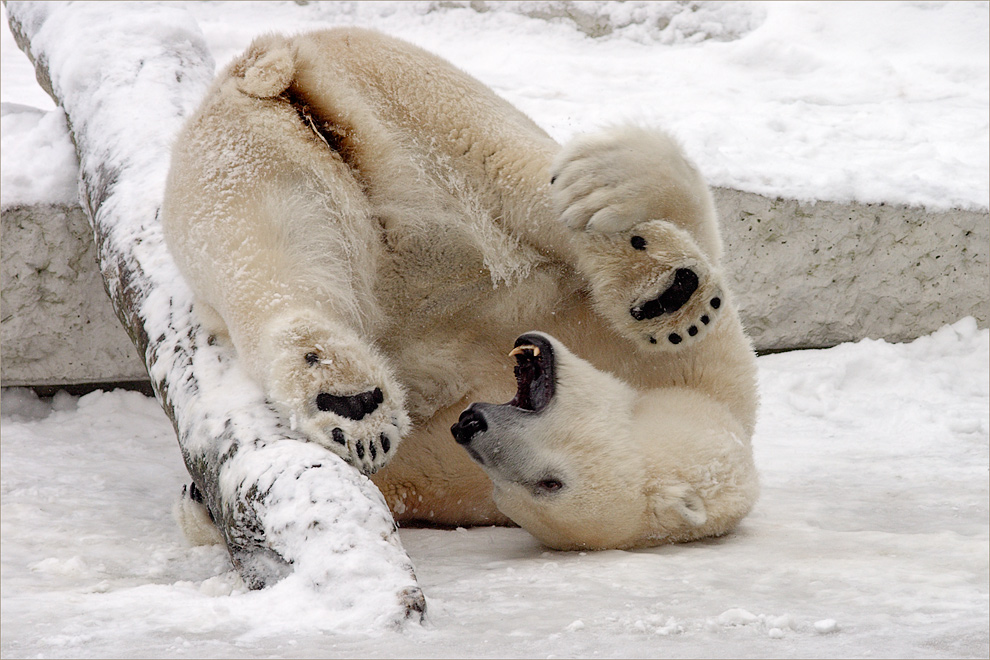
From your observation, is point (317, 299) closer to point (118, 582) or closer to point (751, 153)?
point (118, 582)

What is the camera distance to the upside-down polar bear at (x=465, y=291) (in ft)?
7.14

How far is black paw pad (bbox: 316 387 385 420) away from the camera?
2.06 meters

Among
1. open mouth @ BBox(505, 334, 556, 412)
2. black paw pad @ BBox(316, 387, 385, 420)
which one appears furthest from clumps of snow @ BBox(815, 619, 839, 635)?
black paw pad @ BBox(316, 387, 385, 420)

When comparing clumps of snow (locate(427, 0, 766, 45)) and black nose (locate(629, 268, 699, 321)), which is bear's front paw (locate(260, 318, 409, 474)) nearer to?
black nose (locate(629, 268, 699, 321))

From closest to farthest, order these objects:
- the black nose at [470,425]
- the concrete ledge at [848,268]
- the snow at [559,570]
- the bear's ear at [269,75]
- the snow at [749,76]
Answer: the snow at [559,570] < the black nose at [470,425] < the bear's ear at [269,75] < the concrete ledge at [848,268] < the snow at [749,76]

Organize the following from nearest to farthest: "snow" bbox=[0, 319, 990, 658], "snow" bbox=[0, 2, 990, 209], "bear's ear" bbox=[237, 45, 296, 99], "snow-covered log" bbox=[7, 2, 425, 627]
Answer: "snow" bbox=[0, 319, 990, 658] → "snow-covered log" bbox=[7, 2, 425, 627] → "bear's ear" bbox=[237, 45, 296, 99] → "snow" bbox=[0, 2, 990, 209]

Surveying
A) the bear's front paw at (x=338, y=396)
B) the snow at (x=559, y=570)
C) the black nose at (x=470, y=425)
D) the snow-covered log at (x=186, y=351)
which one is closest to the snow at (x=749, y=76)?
the snow-covered log at (x=186, y=351)

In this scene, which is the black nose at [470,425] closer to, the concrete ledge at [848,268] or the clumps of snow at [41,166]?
the clumps of snow at [41,166]

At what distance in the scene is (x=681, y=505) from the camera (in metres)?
2.23

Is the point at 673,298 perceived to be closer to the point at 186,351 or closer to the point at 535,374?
the point at 535,374

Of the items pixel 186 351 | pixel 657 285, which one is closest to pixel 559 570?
pixel 657 285

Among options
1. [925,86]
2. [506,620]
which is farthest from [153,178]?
[925,86]

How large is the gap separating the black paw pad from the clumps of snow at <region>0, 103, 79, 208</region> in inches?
86.6

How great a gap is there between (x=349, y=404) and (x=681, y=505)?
0.77m
